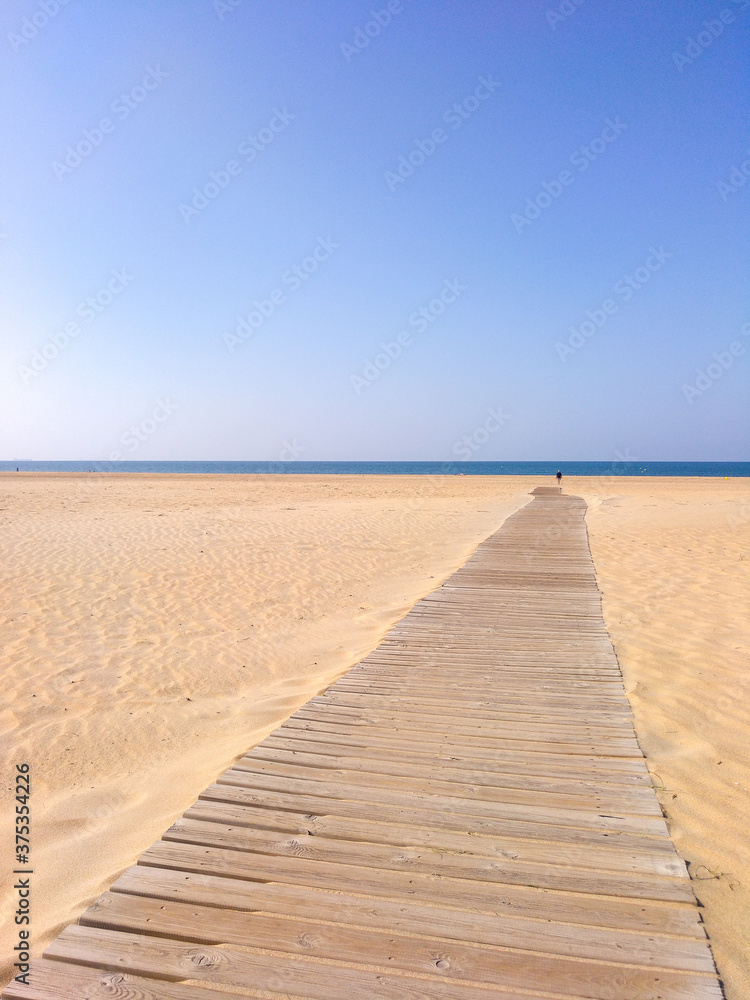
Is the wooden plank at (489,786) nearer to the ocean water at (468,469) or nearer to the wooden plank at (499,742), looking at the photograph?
the wooden plank at (499,742)

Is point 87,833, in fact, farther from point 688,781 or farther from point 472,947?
point 688,781

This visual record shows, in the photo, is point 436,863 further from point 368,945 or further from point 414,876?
point 368,945

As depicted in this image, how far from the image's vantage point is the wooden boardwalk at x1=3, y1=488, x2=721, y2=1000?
71.6 inches

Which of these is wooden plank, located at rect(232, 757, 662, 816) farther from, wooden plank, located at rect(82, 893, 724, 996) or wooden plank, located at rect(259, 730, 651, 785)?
wooden plank, located at rect(82, 893, 724, 996)

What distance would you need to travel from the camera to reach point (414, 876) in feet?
7.32

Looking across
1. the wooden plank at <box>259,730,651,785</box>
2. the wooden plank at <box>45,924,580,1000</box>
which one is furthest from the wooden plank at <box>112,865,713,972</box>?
the wooden plank at <box>259,730,651,785</box>

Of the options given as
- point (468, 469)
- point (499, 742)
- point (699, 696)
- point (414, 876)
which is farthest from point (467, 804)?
point (468, 469)

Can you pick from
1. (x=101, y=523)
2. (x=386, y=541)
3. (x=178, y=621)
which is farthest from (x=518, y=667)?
(x=101, y=523)

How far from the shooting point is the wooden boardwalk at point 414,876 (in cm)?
182

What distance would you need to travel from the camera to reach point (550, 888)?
2.16m

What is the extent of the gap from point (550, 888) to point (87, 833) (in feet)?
7.83

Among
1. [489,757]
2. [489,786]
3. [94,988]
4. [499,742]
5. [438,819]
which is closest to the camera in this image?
[94,988]

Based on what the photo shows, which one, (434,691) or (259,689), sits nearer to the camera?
(434,691)

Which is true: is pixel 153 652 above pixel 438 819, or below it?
below
